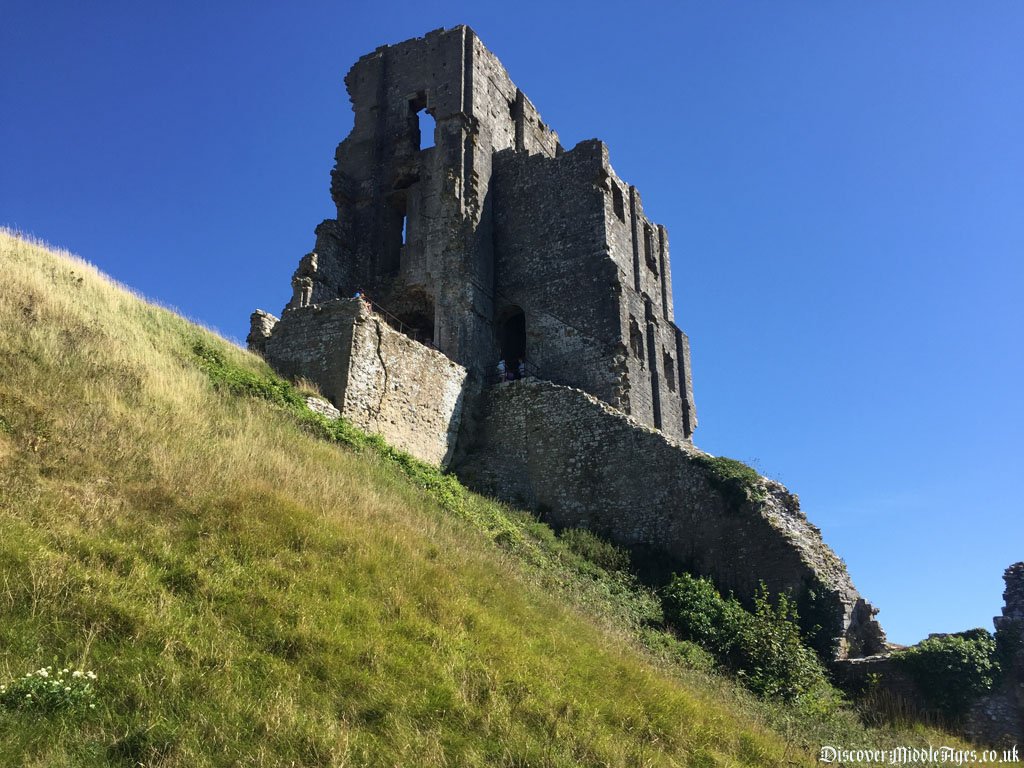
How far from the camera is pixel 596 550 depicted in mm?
16672

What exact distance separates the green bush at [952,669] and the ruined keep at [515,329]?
4.15 ft

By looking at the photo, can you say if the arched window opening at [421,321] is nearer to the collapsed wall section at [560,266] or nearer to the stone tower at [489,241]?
the stone tower at [489,241]

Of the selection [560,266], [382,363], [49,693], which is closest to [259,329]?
[382,363]

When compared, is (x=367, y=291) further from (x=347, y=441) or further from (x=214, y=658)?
(x=214, y=658)

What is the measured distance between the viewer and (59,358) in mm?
11797

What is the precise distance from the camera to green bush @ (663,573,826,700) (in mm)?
12805

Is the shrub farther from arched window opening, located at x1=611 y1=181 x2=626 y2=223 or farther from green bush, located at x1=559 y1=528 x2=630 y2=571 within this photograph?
arched window opening, located at x1=611 y1=181 x2=626 y2=223

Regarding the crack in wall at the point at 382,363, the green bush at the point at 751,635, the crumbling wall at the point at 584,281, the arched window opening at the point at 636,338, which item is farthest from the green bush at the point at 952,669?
the arched window opening at the point at 636,338

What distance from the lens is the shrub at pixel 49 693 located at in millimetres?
5684

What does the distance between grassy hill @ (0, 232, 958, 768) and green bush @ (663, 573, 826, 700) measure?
2.43 ft

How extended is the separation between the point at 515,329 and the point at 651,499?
9.22 metres

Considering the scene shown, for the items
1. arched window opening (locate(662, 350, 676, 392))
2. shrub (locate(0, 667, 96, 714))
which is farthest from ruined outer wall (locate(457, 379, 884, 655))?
shrub (locate(0, 667, 96, 714))

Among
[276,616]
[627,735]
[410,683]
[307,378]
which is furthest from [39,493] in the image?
[307,378]

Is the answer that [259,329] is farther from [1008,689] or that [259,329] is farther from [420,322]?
[1008,689]
